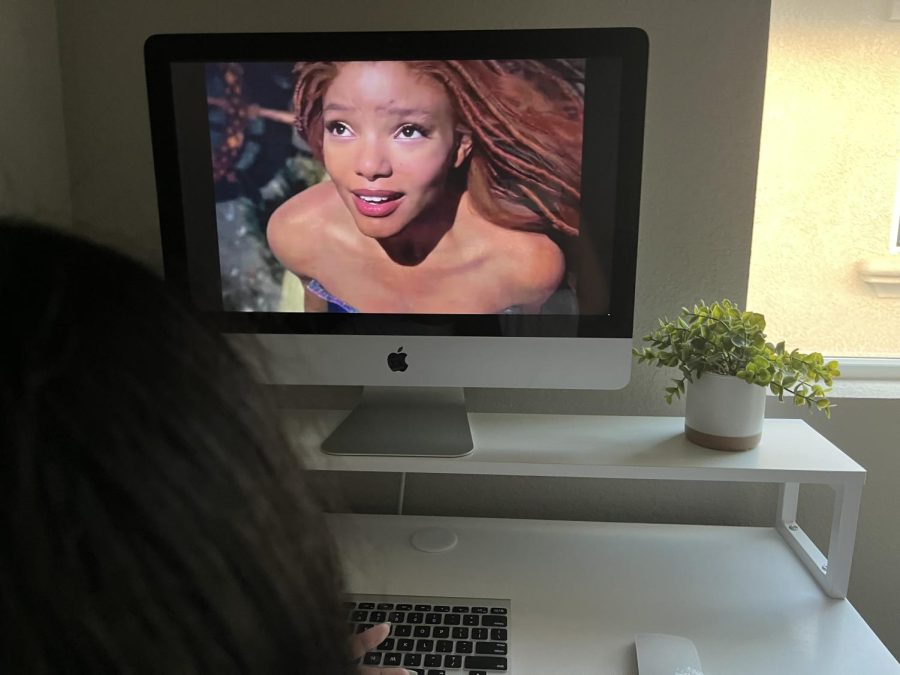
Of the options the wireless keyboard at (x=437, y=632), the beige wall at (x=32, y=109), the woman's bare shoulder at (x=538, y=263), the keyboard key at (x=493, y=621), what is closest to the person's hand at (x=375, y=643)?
the wireless keyboard at (x=437, y=632)

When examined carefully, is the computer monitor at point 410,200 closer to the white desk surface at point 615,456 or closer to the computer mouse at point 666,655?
the white desk surface at point 615,456

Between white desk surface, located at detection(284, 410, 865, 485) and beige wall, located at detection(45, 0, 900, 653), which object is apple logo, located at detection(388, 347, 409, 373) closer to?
white desk surface, located at detection(284, 410, 865, 485)

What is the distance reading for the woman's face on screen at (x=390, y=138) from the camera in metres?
0.92

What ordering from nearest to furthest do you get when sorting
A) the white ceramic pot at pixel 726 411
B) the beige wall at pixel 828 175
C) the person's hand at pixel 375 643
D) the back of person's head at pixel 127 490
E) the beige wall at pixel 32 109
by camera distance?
the back of person's head at pixel 127 490 < the person's hand at pixel 375 643 < the white ceramic pot at pixel 726 411 < the beige wall at pixel 32 109 < the beige wall at pixel 828 175

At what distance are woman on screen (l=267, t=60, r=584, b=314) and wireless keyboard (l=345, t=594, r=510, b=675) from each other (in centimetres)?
39

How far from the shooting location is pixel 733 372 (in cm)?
93

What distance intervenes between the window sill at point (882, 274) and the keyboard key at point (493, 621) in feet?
3.24

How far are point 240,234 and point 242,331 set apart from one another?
0.14 metres

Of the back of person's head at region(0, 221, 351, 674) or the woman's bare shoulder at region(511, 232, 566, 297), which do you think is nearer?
the back of person's head at region(0, 221, 351, 674)

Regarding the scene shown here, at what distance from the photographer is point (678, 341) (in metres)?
0.98

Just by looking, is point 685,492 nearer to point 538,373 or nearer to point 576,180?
point 538,373

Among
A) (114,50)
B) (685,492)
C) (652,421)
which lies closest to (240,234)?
(114,50)

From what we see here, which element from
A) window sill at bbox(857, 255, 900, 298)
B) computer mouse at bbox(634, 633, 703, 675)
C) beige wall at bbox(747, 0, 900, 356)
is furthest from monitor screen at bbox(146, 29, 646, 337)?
window sill at bbox(857, 255, 900, 298)

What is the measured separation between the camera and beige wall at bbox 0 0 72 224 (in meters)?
1.06
